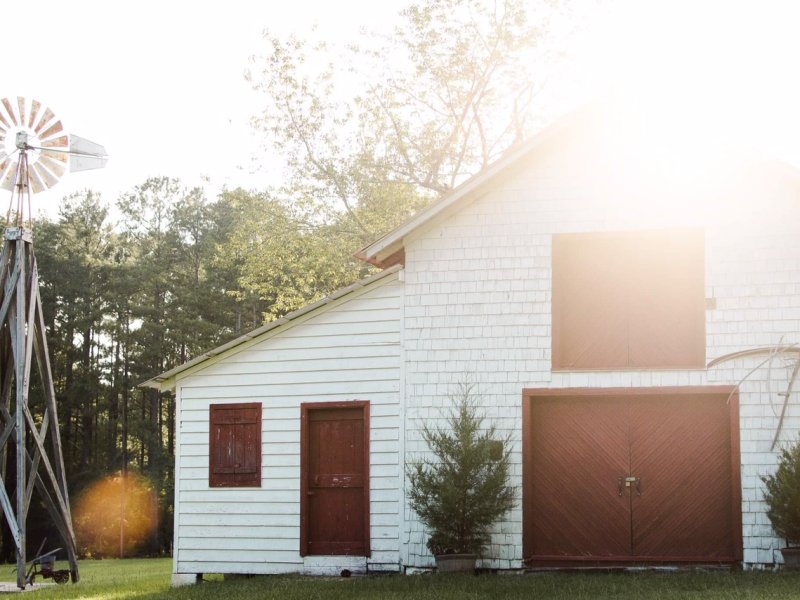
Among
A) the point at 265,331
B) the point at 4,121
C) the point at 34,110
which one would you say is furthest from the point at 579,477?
the point at 4,121

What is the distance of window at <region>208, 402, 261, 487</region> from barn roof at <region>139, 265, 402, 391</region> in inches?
29.7

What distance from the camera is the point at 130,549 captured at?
48.4m

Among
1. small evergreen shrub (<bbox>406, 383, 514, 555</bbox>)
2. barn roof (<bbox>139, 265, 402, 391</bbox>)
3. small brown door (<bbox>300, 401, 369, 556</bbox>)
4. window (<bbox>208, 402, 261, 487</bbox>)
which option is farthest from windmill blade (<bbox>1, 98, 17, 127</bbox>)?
small evergreen shrub (<bbox>406, 383, 514, 555</bbox>)

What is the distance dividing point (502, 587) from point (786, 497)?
3.80m

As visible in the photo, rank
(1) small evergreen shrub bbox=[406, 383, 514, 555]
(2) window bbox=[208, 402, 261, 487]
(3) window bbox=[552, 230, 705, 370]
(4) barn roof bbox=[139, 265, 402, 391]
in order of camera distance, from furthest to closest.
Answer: (2) window bbox=[208, 402, 261, 487], (4) barn roof bbox=[139, 265, 402, 391], (3) window bbox=[552, 230, 705, 370], (1) small evergreen shrub bbox=[406, 383, 514, 555]

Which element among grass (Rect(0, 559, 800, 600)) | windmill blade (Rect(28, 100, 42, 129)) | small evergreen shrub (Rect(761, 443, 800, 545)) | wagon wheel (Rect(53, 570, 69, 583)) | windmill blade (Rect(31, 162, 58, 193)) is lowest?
wagon wheel (Rect(53, 570, 69, 583))

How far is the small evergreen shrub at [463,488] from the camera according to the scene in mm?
14977

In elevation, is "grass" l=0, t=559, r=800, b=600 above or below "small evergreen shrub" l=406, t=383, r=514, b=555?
below

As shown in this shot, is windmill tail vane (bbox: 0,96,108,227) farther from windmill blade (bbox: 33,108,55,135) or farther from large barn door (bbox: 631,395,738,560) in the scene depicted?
large barn door (bbox: 631,395,738,560)

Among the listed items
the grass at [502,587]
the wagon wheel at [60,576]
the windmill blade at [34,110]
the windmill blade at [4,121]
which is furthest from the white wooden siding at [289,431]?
the windmill blade at [4,121]

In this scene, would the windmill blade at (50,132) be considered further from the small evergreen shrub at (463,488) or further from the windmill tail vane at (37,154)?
the small evergreen shrub at (463,488)

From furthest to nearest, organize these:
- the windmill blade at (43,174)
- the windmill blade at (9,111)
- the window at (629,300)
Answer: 1. the windmill blade at (43,174)
2. the windmill blade at (9,111)
3. the window at (629,300)

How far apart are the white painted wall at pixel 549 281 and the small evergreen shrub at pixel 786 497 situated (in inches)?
15.2

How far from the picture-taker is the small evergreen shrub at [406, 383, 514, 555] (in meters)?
15.0
